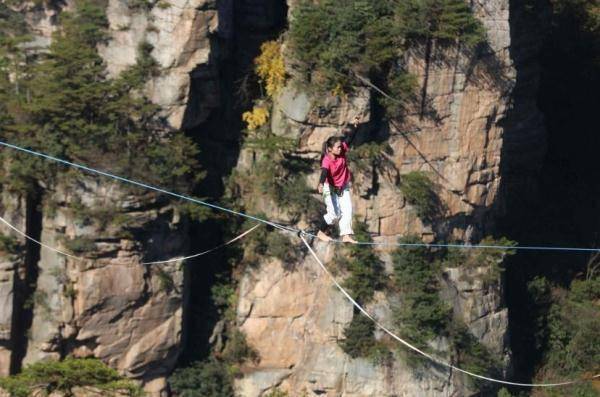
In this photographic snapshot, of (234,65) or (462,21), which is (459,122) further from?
(234,65)

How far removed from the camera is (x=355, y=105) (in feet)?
88.3

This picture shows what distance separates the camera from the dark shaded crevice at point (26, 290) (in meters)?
27.4

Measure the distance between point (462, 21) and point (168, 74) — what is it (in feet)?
16.8

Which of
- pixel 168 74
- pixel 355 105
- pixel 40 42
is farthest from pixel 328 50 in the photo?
pixel 40 42

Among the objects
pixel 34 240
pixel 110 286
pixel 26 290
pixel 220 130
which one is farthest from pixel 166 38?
pixel 26 290

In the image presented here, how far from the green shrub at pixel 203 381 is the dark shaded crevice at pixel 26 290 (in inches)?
111

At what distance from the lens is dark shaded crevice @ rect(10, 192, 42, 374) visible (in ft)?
90.0

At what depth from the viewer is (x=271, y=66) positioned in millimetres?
27344

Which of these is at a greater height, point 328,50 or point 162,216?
point 328,50

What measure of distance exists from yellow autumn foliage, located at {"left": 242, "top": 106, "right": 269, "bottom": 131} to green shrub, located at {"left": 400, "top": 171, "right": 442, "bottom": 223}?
8.83 ft

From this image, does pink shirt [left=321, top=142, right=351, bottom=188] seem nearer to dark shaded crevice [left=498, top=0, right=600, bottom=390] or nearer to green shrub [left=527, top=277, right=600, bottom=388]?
dark shaded crevice [left=498, top=0, right=600, bottom=390]

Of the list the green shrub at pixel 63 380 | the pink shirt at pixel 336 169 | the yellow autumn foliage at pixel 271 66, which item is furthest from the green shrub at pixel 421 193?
the pink shirt at pixel 336 169

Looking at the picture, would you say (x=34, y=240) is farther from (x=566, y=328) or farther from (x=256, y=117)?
(x=566, y=328)

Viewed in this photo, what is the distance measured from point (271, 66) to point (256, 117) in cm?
102
